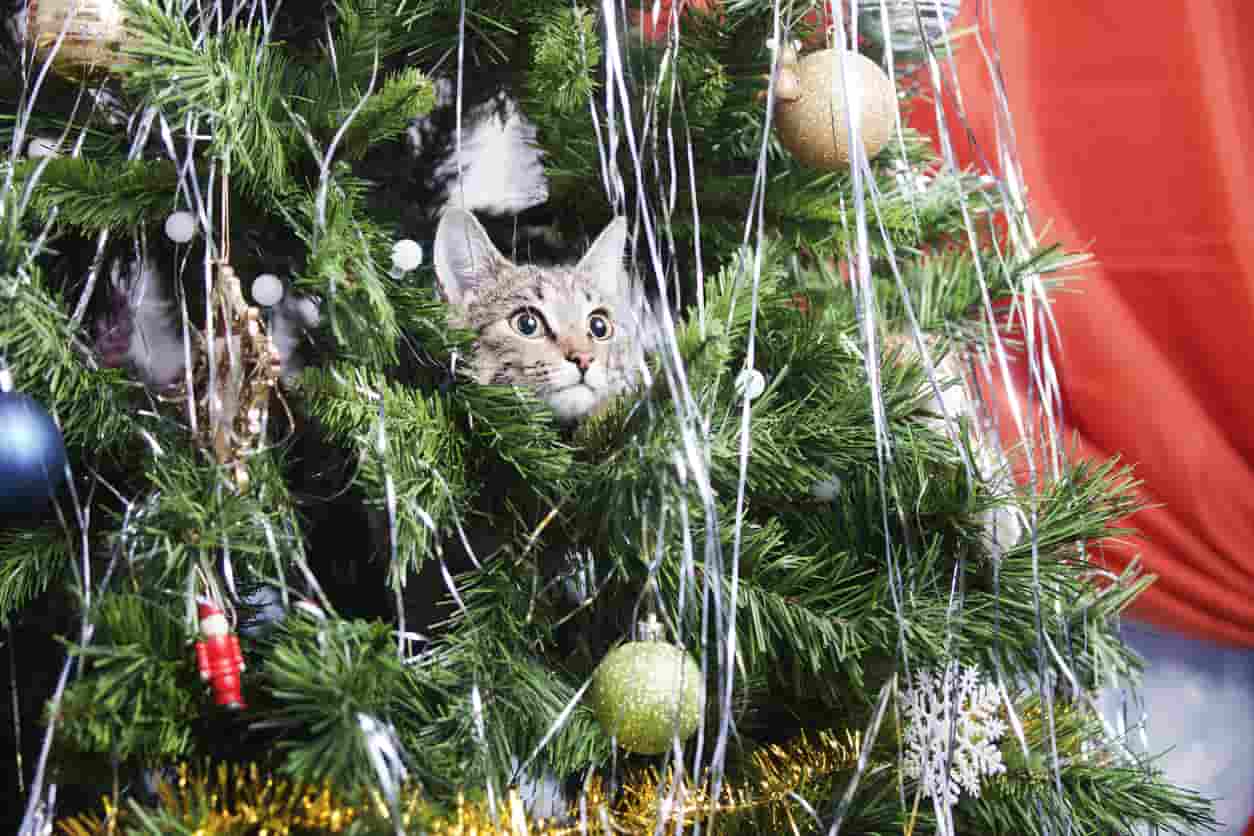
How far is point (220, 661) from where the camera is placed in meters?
0.43

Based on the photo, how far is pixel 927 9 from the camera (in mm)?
748

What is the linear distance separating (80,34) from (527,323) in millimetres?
260

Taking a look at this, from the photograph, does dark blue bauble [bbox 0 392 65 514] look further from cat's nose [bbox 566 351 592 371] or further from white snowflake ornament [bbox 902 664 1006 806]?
white snowflake ornament [bbox 902 664 1006 806]

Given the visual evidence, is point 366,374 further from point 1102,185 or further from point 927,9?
point 1102,185

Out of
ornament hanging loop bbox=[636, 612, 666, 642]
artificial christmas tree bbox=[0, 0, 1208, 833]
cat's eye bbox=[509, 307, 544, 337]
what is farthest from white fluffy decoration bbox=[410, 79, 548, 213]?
ornament hanging loop bbox=[636, 612, 666, 642]

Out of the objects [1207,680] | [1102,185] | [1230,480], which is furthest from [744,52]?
[1207,680]

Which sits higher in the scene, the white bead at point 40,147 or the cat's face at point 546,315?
the white bead at point 40,147

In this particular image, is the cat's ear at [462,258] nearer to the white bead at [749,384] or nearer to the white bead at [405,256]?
the white bead at [405,256]

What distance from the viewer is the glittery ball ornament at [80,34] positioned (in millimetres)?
521

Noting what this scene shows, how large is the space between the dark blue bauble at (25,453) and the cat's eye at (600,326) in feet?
0.88

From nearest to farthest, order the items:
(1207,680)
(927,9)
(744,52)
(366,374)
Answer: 1. (366,374)
2. (744,52)
3. (927,9)
4. (1207,680)

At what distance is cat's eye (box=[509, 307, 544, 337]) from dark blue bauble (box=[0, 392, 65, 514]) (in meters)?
0.23

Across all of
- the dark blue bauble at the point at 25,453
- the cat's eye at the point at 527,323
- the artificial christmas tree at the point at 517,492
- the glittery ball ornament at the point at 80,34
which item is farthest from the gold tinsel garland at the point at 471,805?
the glittery ball ornament at the point at 80,34

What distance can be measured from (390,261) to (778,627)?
0.27m
